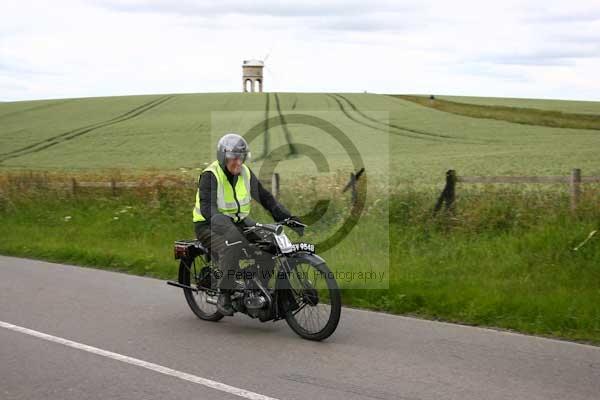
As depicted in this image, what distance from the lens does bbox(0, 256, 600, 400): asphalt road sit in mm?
5516

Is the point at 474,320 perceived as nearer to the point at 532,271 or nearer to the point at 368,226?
the point at 532,271

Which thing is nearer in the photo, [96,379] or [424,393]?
[424,393]

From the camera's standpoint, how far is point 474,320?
7.80 meters

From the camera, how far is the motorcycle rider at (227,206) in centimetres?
743

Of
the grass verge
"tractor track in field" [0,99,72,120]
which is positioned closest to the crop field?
"tractor track in field" [0,99,72,120]

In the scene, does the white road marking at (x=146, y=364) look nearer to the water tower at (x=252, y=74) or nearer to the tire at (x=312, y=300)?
the tire at (x=312, y=300)

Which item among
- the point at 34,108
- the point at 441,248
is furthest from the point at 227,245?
the point at 34,108

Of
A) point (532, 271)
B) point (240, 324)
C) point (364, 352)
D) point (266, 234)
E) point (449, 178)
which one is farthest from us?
point (449, 178)

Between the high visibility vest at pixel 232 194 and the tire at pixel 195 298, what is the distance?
101 centimetres

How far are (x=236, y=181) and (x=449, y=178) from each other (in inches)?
254

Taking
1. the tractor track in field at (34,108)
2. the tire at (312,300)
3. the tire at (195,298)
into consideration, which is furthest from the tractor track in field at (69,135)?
the tire at (312,300)

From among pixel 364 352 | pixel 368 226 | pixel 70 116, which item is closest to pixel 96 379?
pixel 364 352

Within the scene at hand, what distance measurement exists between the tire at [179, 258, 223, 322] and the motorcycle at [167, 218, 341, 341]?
10.7 inches

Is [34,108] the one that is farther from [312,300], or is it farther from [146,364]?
[146,364]
